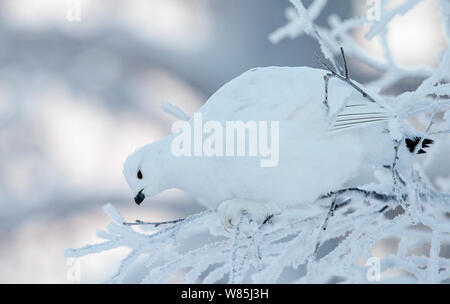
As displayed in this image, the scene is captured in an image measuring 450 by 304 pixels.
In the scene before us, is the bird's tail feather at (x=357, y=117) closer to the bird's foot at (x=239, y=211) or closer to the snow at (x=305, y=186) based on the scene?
the snow at (x=305, y=186)

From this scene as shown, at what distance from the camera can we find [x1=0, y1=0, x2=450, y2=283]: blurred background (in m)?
5.05

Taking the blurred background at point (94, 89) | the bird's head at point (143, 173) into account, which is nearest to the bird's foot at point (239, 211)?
the bird's head at point (143, 173)

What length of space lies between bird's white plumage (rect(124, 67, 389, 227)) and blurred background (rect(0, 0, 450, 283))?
→ 117 inches

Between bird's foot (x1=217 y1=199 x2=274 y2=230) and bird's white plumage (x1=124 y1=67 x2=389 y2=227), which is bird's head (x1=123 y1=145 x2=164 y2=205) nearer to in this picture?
bird's white plumage (x1=124 y1=67 x2=389 y2=227)

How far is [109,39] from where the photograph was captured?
18.5 ft

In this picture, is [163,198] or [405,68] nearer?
[405,68]

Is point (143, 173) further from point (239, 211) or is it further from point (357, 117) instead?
point (357, 117)

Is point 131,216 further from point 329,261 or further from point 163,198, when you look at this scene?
point 329,261

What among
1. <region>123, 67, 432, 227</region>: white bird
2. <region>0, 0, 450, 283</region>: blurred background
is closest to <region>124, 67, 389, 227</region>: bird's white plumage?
<region>123, 67, 432, 227</region>: white bird

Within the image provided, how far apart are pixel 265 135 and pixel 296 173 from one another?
150 mm

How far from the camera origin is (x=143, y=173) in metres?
2.05

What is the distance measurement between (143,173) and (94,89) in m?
3.65
